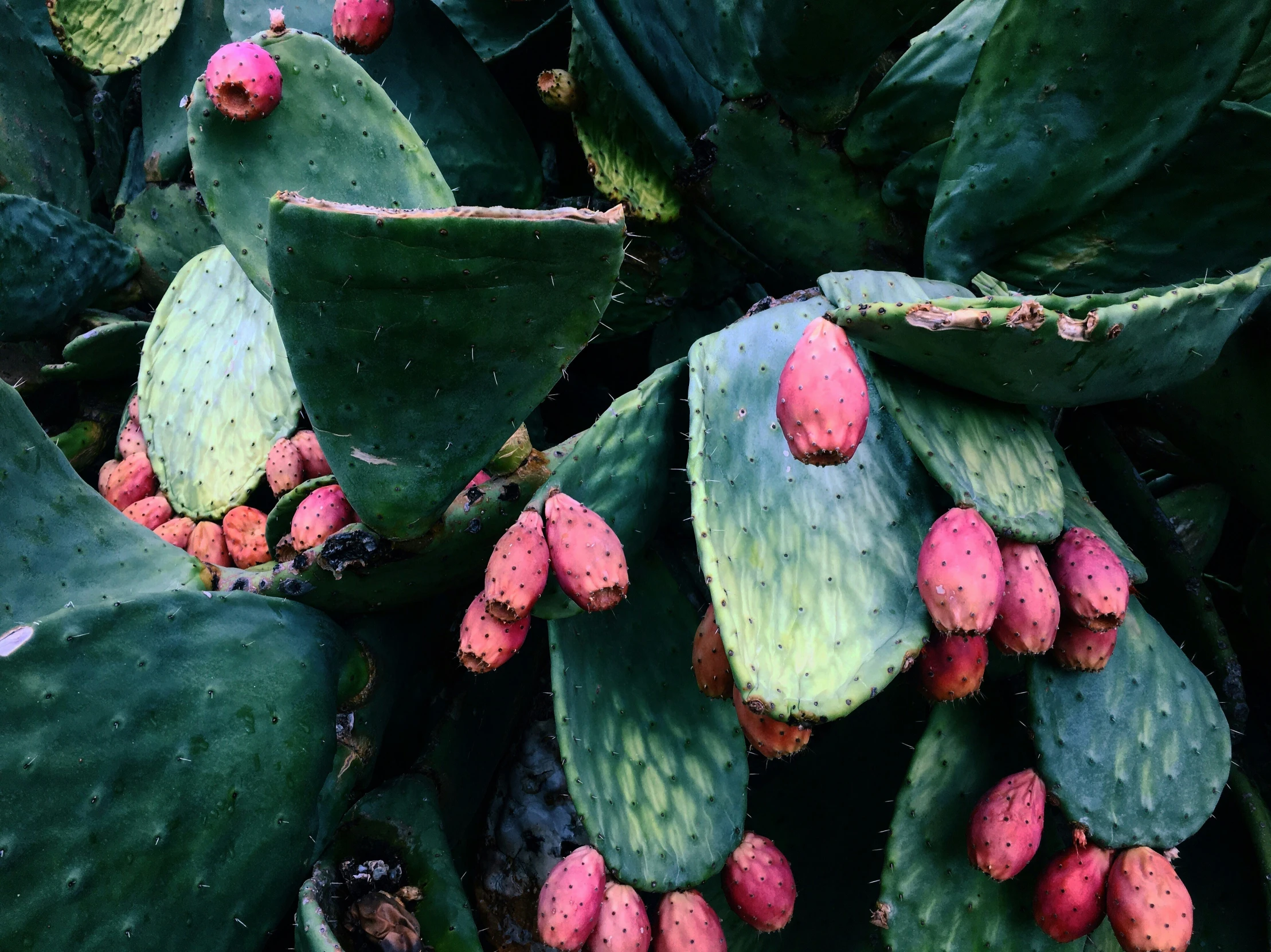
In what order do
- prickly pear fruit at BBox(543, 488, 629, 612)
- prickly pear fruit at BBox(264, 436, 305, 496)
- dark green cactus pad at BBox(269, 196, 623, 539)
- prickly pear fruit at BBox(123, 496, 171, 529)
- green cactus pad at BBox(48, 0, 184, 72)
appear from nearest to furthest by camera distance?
dark green cactus pad at BBox(269, 196, 623, 539)
prickly pear fruit at BBox(543, 488, 629, 612)
prickly pear fruit at BBox(264, 436, 305, 496)
prickly pear fruit at BBox(123, 496, 171, 529)
green cactus pad at BBox(48, 0, 184, 72)

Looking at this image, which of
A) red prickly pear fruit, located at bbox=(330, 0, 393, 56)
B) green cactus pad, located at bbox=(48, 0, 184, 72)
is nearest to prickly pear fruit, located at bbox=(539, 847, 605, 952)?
red prickly pear fruit, located at bbox=(330, 0, 393, 56)

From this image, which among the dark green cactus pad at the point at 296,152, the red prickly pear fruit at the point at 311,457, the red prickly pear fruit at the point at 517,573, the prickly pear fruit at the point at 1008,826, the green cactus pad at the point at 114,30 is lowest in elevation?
the prickly pear fruit at the point at 1008,826

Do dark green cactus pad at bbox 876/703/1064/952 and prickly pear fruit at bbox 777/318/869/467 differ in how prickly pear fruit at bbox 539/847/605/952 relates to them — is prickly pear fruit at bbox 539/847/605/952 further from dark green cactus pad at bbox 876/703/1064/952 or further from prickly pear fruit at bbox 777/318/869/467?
prickly pear fruit at bbox 777/318/869/467

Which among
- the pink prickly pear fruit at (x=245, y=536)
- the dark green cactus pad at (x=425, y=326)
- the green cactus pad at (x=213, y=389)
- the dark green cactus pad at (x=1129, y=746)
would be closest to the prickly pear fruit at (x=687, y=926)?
the dark green cactus pad at (x=1129, y=746)

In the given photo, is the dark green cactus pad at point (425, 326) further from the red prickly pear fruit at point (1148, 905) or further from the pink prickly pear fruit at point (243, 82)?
the red prickly pear fruit at point (1148, 905)

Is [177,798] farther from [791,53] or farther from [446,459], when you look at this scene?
[791,53]

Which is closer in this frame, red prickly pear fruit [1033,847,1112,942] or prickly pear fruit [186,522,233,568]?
red prickly pear fruit [1033,847,1112,942]

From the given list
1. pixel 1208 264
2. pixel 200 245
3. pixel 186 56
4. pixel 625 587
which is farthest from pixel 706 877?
pixel 186 56
